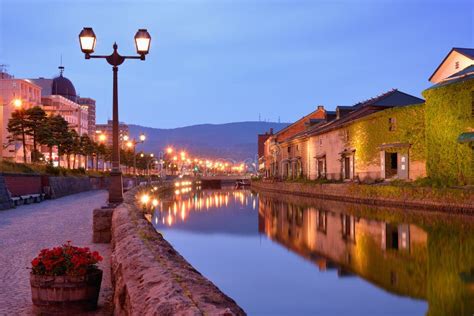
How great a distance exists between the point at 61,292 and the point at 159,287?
2.69 m

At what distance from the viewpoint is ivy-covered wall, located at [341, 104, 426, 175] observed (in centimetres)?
4200

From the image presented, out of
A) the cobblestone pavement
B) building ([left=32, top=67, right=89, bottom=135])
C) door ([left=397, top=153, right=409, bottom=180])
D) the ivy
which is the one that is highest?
building ([left=32, top=67, right=89, bottom=135])

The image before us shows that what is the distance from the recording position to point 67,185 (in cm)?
5372

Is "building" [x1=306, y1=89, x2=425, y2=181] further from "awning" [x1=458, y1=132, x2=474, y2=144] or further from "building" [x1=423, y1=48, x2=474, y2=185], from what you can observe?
"awning" [x1=458, y1=132, x2=474, y2=144]

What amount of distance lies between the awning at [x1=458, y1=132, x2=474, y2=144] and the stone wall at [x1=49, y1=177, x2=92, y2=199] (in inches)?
1273

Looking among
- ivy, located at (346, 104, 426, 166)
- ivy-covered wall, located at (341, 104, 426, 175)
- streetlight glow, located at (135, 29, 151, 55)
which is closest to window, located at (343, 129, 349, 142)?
ivy-covered wall, located at (341, 104, 426, 175)

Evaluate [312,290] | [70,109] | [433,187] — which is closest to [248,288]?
[312,290]

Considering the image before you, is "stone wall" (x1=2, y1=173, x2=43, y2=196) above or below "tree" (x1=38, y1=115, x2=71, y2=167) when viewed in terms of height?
below

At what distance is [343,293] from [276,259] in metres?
5.31

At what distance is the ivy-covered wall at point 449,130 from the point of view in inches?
1362

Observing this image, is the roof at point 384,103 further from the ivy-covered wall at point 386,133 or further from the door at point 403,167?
the door at point 403,167

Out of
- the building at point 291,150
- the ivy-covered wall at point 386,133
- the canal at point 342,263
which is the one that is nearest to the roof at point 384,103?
the ivy-covered wall at point 386,133

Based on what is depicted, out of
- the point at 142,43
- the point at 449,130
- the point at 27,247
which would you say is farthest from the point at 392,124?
the point at 27,247

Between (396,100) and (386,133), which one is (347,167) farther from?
(386,133)
